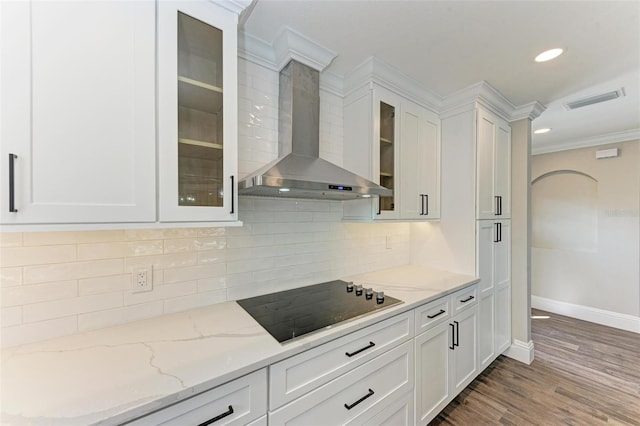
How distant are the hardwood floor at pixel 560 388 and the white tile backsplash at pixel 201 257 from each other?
1350 mm

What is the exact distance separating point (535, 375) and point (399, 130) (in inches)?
103

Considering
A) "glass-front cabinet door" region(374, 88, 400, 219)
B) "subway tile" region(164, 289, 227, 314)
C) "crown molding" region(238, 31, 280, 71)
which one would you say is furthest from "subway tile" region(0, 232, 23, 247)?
"glass-front cabinet door" region(374, 88, 400, 219)

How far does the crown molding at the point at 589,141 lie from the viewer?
11.0 ft

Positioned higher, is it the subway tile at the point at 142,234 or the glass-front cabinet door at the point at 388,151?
the glass-front cabinet door at the point at 388,151

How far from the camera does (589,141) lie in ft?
12.1

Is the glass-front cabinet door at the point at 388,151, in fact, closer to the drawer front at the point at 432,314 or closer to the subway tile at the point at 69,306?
the drawer front at the point at 432,314

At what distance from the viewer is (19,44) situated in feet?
2.76

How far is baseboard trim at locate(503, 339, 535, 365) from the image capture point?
263 centimetres

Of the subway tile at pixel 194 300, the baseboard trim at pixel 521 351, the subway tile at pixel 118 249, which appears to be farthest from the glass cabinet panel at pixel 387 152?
the baseboard trim at pixel 521 351

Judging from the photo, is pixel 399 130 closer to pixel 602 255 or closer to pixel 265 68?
pixel 265 68

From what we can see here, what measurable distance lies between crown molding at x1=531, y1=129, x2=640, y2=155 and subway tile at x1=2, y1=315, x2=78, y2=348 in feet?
18.2

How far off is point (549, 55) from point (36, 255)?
10.0 feet

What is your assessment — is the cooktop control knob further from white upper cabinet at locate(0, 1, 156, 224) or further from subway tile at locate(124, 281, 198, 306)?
white upper cabinet at locate(0, 1, 156, 224)

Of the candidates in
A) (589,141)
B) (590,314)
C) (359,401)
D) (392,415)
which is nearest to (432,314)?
(392,415)
